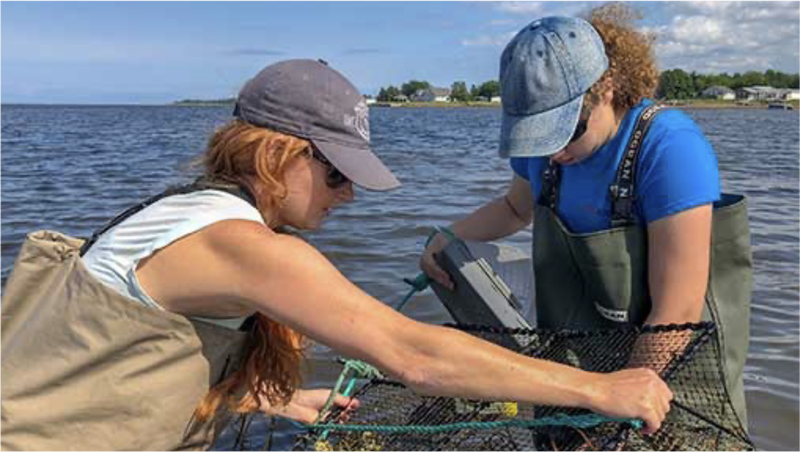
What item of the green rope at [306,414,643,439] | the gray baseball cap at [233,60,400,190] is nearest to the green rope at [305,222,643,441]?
the green rope at [306,414,643,439]

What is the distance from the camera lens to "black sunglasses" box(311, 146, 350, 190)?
7.77 ft

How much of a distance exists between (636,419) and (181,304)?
52.1 inches

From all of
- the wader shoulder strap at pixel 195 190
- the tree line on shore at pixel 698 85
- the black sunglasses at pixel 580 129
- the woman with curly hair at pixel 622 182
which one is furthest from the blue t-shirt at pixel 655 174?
the tree line on shore at pixel 698 85

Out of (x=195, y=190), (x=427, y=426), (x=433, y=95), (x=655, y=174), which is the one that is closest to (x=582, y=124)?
(x=655, y=174)

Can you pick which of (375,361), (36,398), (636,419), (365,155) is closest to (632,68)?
(365,155)

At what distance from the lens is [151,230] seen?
7.24ft

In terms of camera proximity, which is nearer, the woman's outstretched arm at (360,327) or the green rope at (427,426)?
the woman's outstretched arm at (360,327)

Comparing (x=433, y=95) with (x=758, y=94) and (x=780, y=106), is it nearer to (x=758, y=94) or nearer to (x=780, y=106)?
(x=758, y=94)

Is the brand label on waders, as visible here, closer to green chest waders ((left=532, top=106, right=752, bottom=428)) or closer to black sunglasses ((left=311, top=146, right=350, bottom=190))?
green chest waders ((left=532, top=106, right=752, bottom=428))

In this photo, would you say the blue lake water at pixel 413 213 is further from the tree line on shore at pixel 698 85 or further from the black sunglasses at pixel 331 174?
the tree line on shore at pixel 698 85

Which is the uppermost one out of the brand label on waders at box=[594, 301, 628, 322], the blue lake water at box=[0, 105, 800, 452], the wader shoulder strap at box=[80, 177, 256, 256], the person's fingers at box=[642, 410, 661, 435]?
the wader shoulder strap at box=[80, 177, 256, 256]

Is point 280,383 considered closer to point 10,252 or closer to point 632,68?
point 632,68

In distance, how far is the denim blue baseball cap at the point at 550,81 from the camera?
8.64 feet

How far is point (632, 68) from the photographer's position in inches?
109
